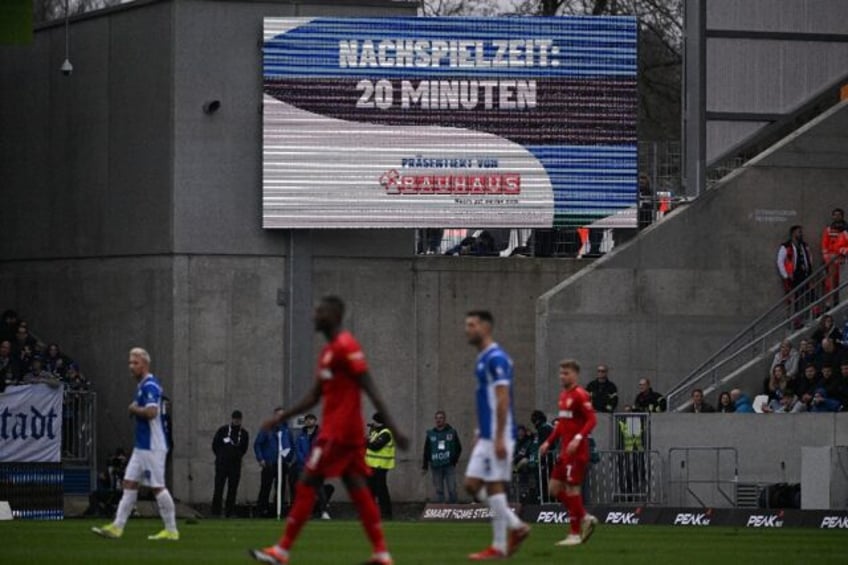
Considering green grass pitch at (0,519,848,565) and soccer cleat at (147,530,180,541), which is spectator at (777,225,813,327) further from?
soccer cleat at (147,530,180,541)

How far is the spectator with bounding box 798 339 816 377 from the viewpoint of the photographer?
3622cm

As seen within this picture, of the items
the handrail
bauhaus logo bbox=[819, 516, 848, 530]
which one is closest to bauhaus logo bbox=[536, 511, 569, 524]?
bauhaus logo bbox=[819, 516, 848, 530]

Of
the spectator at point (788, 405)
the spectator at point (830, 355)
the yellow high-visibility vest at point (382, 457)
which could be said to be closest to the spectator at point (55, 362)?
the yellow high-visibility vest at point (382, 457)

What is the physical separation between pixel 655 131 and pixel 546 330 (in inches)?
711

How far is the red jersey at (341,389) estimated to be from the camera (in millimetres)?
16391

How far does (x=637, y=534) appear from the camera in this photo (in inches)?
1105

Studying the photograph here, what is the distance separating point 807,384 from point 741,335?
371cm

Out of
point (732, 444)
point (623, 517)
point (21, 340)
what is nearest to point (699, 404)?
point (732, 444)

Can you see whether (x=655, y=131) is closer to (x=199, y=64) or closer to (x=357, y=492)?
(x=199, y=64)

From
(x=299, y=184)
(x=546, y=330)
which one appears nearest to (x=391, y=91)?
(x=299, y=184)

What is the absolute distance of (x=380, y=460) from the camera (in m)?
37.3

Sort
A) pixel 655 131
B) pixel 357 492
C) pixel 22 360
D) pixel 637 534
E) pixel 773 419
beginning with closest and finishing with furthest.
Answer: pixel 357 492
pixel 637 534
pixel 773 419
pixel 22 360
pixel 655 131

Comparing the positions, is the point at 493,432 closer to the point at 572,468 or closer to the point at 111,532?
the point at 572,468

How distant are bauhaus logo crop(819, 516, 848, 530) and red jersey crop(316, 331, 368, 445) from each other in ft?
53.4
